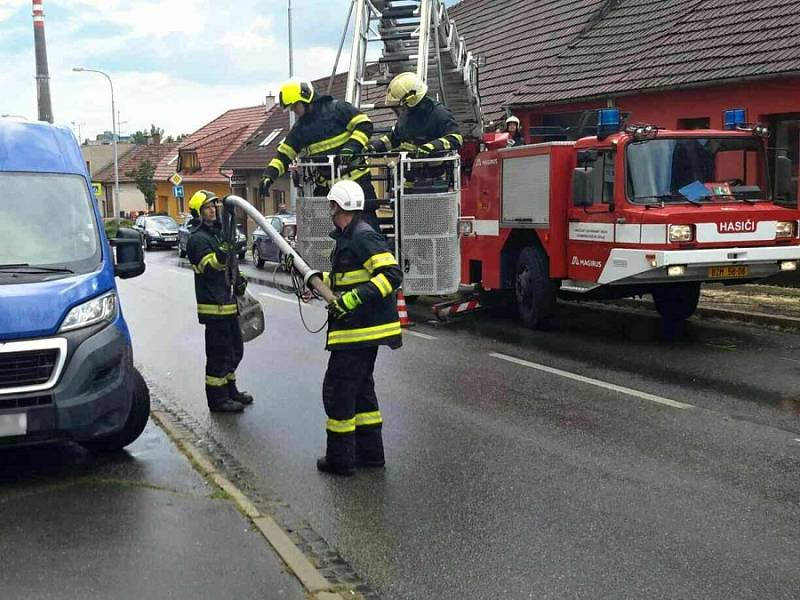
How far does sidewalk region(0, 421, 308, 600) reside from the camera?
4.66m

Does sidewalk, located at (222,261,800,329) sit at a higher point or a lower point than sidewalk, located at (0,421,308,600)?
higher

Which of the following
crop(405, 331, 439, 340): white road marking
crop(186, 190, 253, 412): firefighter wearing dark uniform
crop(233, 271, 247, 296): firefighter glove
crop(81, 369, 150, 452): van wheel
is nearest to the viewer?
crop(81, 369, 150, 452): van wheel

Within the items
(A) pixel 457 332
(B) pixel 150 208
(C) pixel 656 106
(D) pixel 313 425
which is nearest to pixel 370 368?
(D) pixel 313 425

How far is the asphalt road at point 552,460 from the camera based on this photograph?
5004mm

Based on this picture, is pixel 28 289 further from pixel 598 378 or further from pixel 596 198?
pixel 596 198

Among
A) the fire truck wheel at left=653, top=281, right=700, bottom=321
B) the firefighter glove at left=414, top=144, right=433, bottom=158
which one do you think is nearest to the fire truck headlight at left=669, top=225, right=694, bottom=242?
the fire truck wheel at left=653, top=281, right=700, bottom=321

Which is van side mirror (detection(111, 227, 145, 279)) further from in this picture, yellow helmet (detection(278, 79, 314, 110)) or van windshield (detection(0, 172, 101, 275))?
yellow helmet (detection(278, 79, 314, 110))

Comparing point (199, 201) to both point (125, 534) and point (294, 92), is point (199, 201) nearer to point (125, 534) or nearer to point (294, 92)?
point (294, 92)

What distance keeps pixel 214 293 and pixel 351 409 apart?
7.74ft

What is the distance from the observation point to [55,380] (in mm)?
6035

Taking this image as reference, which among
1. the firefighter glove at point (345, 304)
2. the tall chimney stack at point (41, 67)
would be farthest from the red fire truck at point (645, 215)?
the tall chimney stack at point (41, 67)

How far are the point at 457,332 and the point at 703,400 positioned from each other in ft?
16.2

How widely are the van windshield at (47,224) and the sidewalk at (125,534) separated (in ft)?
4.43

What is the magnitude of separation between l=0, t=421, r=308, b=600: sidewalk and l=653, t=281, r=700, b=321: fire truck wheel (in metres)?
7.74
